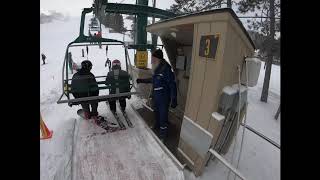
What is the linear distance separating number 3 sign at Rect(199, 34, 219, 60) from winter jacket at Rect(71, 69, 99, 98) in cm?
301

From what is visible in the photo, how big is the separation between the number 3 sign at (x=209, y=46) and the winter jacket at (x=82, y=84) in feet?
9.87

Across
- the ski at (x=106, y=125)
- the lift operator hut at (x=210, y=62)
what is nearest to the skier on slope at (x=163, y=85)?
the lift operator hut at (x=210, y=62)

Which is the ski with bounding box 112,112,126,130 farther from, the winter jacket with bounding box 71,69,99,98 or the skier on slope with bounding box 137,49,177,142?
the skier on slope with bounding box 137,49,177,142

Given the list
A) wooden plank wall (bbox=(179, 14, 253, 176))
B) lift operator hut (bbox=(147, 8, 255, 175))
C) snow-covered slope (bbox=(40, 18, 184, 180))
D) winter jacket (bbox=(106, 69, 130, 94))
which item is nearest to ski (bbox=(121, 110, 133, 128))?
snow-covered slope (bbox=(40, 18, 184, 180))

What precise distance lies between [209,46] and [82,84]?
11.0 feet

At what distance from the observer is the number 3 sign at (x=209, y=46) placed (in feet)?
11.2

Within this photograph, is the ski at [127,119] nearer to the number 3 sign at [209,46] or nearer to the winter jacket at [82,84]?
the winter jacket at [82,84]

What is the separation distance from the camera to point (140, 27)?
802 centimetres

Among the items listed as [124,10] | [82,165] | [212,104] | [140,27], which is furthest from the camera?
[140,27]

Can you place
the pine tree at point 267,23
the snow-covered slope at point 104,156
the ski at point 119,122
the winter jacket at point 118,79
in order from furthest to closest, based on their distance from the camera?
1. the pine tree at point 267,23
2. the winter jacket at point 118,79
3. the ski at point 119,122
4. the snow-covered slope at point 104,156

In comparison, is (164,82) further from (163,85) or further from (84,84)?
(84,84)

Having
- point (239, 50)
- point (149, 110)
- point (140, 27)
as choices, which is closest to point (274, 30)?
point (140, 27)
